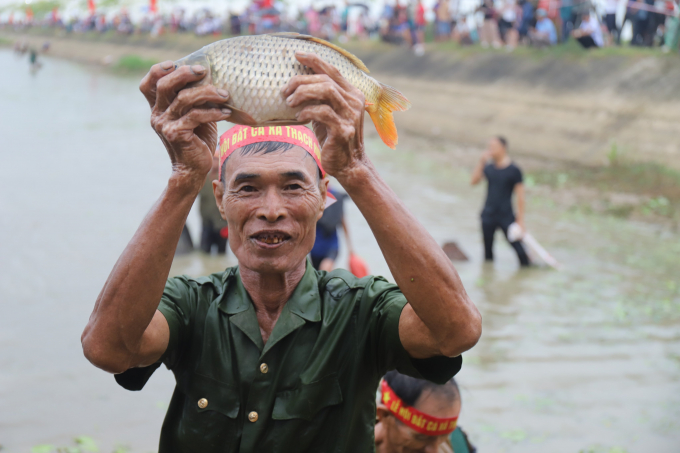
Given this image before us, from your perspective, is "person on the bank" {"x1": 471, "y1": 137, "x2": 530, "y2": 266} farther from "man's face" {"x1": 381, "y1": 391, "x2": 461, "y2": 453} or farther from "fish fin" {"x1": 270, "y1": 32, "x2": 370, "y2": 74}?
"fish fin" {"x1": 270, "y1": 32, "x2": 370, "y2": 74}

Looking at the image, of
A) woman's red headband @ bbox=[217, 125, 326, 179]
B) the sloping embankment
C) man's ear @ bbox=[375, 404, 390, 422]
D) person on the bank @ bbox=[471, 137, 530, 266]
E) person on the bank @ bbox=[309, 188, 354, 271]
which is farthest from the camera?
the sloping embankment

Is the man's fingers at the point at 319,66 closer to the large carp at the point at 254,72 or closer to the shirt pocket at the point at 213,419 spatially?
the large carp at the point at 254,72

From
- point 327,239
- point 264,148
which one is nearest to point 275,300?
point 264,148

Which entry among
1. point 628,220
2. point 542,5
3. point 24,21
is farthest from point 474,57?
point 24,21

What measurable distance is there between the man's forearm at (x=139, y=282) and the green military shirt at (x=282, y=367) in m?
0.20

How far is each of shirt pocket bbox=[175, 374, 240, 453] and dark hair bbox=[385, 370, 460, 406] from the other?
1.22 metres

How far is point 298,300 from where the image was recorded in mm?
2279

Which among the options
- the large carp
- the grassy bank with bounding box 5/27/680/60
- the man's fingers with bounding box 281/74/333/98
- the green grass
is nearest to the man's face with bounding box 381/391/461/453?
the large carp

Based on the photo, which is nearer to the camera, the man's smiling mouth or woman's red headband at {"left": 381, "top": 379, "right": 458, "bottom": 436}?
the man's smiling mouth

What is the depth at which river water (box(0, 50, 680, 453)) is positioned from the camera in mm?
5285

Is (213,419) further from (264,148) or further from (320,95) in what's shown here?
(320,95)

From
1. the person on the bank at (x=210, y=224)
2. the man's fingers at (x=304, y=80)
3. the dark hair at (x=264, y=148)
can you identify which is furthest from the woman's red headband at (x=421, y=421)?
the person on the bank at (x=210, y=224)

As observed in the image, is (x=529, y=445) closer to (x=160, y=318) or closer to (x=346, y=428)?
(x=346, y=428)

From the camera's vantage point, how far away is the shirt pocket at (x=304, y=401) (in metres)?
2.15
